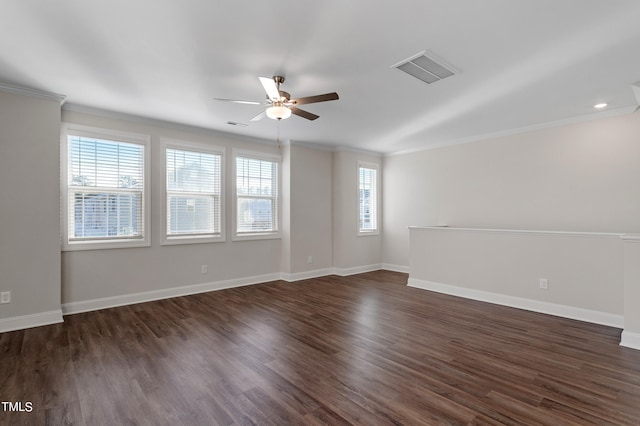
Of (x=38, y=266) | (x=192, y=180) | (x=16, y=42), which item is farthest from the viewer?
(x=192, y=180)

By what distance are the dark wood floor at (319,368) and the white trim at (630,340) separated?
3.6 inches

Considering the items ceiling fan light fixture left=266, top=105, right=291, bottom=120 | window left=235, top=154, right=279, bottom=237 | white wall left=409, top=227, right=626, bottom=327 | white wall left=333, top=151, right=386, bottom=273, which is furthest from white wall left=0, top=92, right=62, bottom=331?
white wall left=409, top=227, right=626, bottom=327

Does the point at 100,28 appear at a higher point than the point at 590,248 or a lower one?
higher

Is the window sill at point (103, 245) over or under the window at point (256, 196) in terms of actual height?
under

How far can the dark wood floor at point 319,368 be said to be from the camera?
2045 millimetres

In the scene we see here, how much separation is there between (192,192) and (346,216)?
3129 mm

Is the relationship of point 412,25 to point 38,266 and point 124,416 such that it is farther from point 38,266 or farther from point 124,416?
point 38,266

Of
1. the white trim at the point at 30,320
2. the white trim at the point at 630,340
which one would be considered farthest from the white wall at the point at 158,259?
the white trim at the point at 630,340

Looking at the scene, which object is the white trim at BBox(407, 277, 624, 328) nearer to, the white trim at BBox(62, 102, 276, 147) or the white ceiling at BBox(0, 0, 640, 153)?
the white ceiling at BBox(0, 0, 640, 153)

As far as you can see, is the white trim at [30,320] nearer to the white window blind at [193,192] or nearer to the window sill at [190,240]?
the window sill at [190,240]

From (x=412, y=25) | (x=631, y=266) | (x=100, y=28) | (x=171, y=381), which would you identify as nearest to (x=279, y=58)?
(x=412, y=25)

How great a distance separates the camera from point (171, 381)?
2428 millimetres

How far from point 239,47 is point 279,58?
0.36 metres

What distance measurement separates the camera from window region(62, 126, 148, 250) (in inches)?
162
